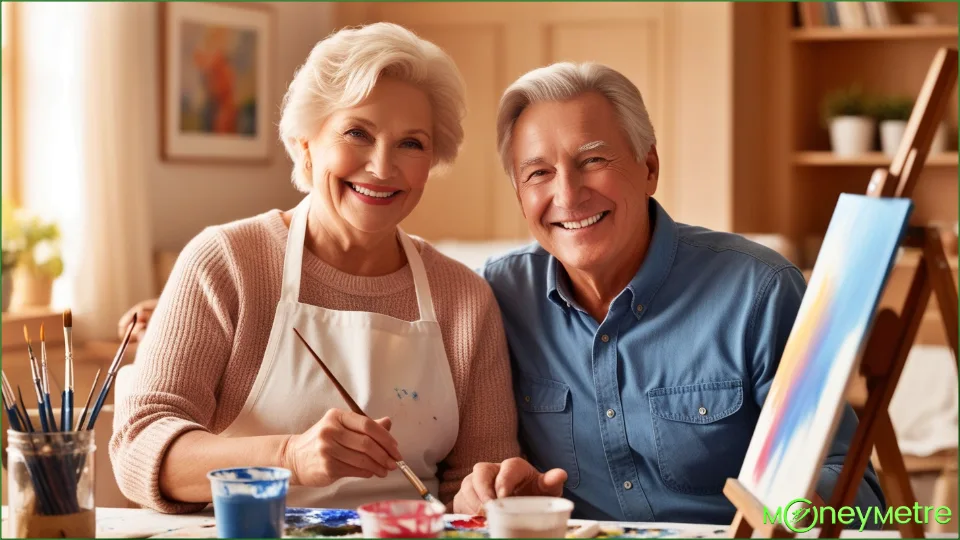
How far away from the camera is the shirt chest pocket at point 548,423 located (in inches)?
75.9

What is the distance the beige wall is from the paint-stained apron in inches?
89.7

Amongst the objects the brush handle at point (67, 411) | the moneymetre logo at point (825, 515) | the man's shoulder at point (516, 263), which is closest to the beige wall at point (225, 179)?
the man's shoulder at point (516, 263)

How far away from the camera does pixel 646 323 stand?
1.92 meters

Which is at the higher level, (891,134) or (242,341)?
(891,134)

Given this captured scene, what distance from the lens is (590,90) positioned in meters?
1.94

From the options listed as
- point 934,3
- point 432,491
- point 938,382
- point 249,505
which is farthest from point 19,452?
point 934,3

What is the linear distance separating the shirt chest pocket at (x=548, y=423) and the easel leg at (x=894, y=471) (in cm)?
64

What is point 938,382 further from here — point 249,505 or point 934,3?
point 249,505

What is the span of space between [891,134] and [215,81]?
9.41ft

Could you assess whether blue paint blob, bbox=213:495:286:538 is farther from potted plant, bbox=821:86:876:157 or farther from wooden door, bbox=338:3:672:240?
potted plant, bbox=821:86:876:157

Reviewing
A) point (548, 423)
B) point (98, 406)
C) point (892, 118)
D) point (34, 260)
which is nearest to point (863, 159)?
point (892, 118)

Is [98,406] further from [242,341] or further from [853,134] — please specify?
[853,134]

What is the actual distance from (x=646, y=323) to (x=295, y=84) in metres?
0.76

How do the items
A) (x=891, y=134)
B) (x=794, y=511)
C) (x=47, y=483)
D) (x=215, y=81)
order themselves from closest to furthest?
(x=794, y=511), (x=47, y=483), (x=215, y=81), (x=891, y=134)
